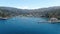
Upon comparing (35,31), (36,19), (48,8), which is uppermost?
(48,8)

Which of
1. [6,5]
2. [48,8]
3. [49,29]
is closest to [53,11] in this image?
[48,8]

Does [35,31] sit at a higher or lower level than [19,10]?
lower

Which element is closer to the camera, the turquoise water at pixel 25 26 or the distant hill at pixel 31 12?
the turquoise water at pixel 25 26

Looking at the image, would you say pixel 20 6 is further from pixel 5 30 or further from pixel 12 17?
pixel 5 30

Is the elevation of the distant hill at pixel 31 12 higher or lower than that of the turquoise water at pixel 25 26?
higher

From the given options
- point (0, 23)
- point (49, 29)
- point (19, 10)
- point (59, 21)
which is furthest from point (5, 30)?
point (59, 21)
